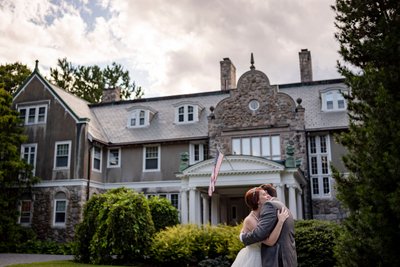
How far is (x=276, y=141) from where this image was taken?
21.8 metres

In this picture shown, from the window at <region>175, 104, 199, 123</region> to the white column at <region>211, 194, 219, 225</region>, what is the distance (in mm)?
5806

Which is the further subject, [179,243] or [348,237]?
[179,243]

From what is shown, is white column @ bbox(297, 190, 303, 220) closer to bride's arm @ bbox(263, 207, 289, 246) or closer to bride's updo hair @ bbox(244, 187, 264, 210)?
bride's updo hair @ bbox(244, 187, 264, 210)

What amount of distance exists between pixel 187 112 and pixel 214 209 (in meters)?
7.07

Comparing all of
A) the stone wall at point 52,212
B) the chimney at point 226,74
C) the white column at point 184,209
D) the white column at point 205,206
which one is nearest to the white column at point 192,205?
the white column at point 184,209

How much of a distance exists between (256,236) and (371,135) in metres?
2.60

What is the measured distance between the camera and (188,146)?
951 inches

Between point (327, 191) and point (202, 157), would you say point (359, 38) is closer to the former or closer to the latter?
point (327, 191)

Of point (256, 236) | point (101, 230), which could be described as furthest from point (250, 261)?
point (101, 230)

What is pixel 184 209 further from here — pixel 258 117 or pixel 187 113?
pixel 187 113

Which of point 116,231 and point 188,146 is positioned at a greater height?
point 188,146

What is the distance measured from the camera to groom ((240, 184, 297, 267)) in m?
4.61

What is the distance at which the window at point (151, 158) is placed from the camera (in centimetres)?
2455

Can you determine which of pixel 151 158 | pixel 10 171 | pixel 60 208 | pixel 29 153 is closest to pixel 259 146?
pixel 151 158
